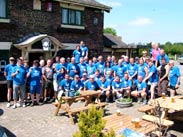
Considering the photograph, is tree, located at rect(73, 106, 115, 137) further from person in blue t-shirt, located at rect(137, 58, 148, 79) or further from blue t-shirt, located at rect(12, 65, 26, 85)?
person in blue t-shirt, located at rect(137, 58, 148, 79)

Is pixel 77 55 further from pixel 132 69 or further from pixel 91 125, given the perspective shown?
pixel 91 125

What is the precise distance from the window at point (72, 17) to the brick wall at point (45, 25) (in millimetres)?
395

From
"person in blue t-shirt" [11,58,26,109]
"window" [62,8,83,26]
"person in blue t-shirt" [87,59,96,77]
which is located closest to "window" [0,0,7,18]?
"window" [62,8,83,26]

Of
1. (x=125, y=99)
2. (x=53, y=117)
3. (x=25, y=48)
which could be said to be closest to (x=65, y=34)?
(x=25, y=48)

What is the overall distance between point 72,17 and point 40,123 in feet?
31.5

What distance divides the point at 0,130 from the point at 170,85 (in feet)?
28.7

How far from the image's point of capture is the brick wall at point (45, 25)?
15.0 metres

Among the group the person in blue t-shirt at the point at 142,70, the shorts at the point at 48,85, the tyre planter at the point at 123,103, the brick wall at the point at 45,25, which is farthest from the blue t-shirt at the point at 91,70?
the brick wall at the point at 45,25

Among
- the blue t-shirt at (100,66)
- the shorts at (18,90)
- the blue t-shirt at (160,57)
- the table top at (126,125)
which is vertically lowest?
the table top at (126,125)

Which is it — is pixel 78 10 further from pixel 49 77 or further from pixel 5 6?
pixel 49 77

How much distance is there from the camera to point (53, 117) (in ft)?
34.6

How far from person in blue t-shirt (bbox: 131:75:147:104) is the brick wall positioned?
617 centimetres

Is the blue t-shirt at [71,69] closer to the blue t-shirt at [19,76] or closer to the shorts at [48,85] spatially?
the shorts at [48,85]

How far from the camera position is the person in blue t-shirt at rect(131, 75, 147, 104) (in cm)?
1280
